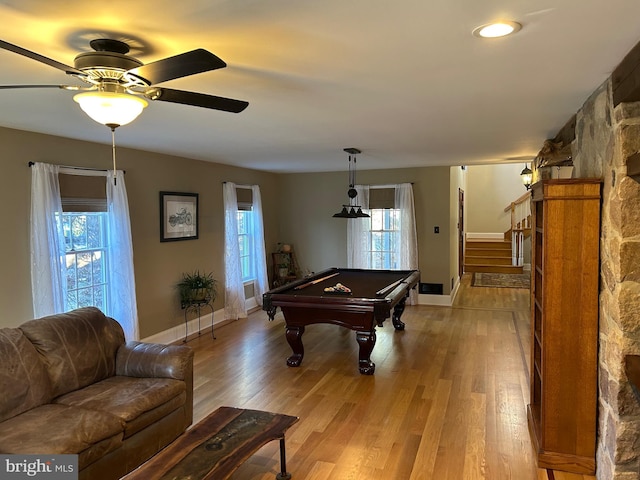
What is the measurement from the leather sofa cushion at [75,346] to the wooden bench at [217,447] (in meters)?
0.93

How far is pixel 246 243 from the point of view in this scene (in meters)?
7.14

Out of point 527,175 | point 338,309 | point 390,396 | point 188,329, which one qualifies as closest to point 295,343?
point 338,309

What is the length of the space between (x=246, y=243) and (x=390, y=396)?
403cm

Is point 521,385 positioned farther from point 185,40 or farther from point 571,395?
point 185,40

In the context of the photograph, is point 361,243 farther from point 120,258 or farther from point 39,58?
point 39,58

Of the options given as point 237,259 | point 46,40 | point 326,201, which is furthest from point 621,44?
point 326,201

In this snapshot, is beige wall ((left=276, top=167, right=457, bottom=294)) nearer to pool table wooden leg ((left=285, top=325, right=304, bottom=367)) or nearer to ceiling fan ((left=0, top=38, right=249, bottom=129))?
pool table wooden leg ((left=285, top=325, right=304, bottom=367))

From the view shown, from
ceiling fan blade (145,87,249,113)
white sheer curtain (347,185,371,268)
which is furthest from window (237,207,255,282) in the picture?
ceiling fan blade (145,87,249,113)

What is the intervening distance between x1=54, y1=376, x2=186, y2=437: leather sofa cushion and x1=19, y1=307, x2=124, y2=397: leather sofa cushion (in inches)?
3.4

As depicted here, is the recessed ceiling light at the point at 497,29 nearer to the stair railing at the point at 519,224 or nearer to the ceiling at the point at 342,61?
the ceiling at the point at 342,61

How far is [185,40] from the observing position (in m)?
1.86

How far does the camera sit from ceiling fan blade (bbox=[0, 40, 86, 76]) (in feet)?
4.52

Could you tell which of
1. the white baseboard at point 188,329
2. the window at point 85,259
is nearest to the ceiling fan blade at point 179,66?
the window at point 85,259

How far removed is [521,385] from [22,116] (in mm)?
4656
